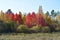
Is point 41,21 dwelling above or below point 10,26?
above

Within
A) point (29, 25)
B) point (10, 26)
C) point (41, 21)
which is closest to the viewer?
point (10, 26)

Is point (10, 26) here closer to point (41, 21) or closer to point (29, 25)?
point (29, 25)

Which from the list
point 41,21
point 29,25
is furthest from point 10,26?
point 41,21

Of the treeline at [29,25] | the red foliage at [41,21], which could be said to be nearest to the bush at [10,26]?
the treeline at [29,25]

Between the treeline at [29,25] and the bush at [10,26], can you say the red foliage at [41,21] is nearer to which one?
the treeline at [29,25]

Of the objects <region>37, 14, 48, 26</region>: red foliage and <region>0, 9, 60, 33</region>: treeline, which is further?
<region>37, 14, 48, 26</region>: red foliage

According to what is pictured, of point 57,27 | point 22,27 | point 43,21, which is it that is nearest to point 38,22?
point 43,21

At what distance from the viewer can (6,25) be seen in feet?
169

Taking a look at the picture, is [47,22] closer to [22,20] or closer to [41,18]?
[41,18]

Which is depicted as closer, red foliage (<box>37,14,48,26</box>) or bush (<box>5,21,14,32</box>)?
bush (<box>5,21,14,32</box>)

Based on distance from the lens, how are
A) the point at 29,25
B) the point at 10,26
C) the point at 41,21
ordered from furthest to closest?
the point at 41,21
the point at 29,25
the point at 10,26

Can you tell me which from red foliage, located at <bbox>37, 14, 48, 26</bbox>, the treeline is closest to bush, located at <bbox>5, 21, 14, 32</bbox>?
the treeline

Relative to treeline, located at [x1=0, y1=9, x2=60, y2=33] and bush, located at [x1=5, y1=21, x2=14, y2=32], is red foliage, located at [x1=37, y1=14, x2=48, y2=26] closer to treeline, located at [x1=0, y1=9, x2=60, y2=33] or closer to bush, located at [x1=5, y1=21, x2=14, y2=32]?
treeline, located at [x1=0, y1=9, x2=60, y2=33]

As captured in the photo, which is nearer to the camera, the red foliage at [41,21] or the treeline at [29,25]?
the treeline at [29,25]
